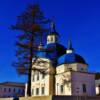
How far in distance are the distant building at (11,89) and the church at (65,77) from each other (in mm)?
37687

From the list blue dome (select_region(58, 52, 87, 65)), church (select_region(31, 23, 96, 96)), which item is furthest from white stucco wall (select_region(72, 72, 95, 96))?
blue dome (select_region(58, 52, 87, 65))

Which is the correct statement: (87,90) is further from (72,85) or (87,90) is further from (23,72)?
(23,72)

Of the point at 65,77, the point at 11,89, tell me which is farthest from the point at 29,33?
the point at 11,89

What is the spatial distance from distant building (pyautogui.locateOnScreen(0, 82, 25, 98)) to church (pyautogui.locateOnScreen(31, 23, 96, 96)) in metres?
37.7

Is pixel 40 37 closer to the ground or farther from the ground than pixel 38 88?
farther from the ground

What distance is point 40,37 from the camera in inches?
1210

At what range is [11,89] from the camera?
8869 centimetres

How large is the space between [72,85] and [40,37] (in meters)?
14.6

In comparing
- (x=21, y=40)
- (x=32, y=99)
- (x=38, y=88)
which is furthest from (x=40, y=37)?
(x=38, y=88)

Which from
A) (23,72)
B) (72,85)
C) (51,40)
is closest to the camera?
(23,72)

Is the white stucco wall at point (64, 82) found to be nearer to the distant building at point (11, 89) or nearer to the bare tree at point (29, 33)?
the bare tree at point (29, 33)

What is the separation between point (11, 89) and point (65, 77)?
1917 inches

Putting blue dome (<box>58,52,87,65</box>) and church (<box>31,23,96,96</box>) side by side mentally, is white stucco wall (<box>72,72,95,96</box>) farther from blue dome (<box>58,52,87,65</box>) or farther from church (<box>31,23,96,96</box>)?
blue dome (<box>58,52,87,65</box>)

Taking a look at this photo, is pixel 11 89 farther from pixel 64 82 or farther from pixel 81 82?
pixel 81 82
